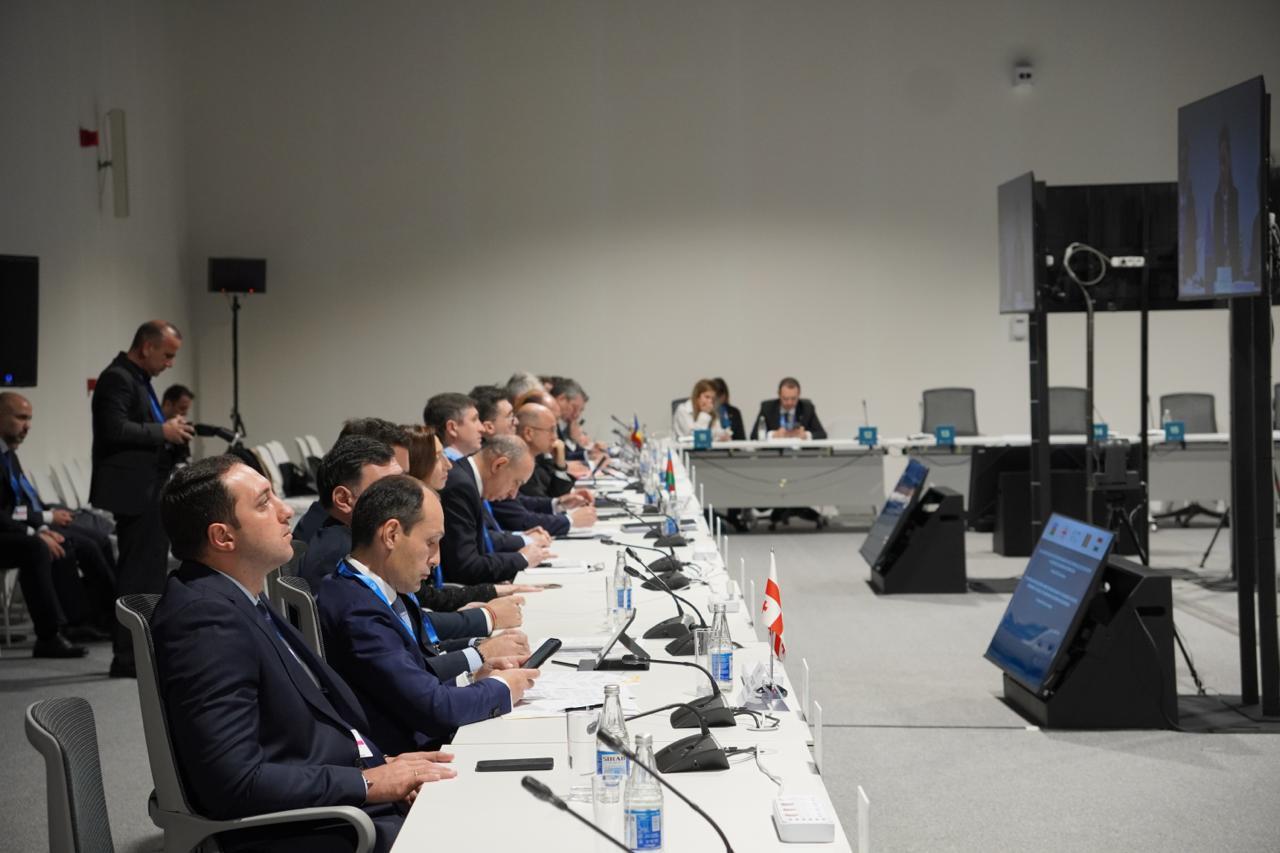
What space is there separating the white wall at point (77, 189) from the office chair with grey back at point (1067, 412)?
24.3ft

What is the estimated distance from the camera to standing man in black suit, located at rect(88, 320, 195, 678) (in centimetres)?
594

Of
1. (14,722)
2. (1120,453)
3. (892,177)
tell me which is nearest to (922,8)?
(892,177)

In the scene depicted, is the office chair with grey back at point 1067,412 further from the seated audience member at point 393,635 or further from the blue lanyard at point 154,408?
the seated audience member at point 393,635

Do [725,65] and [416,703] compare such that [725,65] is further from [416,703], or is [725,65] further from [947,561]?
[416,703]

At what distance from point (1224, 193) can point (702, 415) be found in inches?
242

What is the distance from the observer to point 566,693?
3055mm

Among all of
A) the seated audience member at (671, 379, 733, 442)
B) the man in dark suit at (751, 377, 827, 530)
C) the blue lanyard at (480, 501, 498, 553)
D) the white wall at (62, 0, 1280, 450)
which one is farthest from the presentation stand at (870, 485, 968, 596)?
the white wall at (62, 0, 1280, 450)

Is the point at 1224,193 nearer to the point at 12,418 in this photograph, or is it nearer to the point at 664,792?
the point at 664,792

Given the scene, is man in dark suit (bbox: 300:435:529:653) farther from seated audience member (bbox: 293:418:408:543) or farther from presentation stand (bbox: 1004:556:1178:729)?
presentation stand (bbox: 1004:556:1178:729)

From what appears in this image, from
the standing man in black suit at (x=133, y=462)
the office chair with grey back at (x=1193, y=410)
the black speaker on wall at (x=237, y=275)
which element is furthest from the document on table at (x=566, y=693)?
the black speaker on wall at (x=237, y=275)

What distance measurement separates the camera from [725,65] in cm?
1262

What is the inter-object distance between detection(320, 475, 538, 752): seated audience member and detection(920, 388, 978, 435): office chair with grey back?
8654mm

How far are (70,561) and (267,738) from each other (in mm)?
5050

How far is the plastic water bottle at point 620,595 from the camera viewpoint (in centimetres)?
384
